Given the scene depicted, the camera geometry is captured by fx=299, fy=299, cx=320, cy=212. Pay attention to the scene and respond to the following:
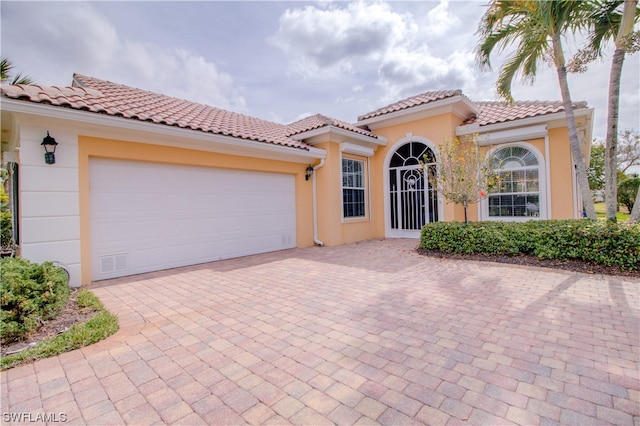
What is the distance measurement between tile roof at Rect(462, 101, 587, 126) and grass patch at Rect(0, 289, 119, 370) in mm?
11929

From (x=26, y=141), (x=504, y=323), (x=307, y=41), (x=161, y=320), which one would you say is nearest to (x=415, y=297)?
(x=504, y=323)

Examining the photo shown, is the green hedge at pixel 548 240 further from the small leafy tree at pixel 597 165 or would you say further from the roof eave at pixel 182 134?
the small leafy tree at pixel 597 165

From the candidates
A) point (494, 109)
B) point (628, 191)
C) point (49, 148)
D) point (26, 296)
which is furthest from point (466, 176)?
point (628, 191)

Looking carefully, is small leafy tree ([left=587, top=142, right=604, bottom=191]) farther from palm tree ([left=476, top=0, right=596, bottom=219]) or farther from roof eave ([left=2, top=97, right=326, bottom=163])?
roof eave ([left=2, top=97, right=326, bottom=163])

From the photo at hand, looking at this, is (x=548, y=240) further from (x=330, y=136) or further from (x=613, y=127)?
(x=330, y=136)

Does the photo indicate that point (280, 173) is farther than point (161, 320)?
Yes

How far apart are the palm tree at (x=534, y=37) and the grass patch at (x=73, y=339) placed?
10801 millimetres

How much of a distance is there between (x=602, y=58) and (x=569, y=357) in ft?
30.8

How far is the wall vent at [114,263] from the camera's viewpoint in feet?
21.9

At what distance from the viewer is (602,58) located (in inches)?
329

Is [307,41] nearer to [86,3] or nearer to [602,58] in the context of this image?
[86,3]

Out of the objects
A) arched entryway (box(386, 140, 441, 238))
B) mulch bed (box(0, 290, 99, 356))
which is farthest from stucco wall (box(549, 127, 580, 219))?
mulch bed (box(0, 290, 99, 356))

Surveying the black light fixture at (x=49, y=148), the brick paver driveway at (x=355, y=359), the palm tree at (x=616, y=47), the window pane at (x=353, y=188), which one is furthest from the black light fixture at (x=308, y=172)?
the palm tree at (x=616, y=47)

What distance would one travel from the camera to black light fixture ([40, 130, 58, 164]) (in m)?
5.77
